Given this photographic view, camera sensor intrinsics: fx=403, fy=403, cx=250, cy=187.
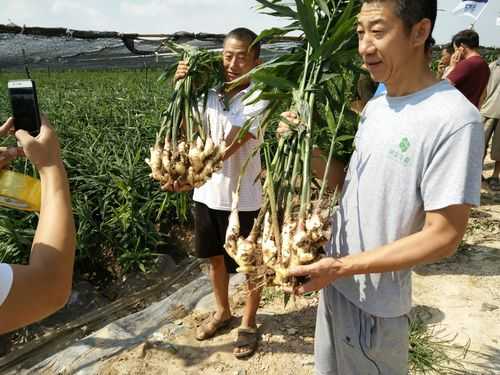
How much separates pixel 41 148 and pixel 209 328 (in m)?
1.49

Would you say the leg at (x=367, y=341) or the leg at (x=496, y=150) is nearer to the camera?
the leg at (x=367, y=341)

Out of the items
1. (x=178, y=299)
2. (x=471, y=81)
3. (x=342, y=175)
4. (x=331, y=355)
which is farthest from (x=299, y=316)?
(x=471, y=81)

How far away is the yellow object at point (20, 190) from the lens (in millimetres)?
919

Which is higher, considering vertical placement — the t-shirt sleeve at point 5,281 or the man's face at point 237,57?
the man's face at point 237,57

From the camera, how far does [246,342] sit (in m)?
1.97

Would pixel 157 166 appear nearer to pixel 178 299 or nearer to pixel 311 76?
pixel 311 76

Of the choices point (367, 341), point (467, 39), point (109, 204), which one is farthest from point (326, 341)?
point (467, 39)

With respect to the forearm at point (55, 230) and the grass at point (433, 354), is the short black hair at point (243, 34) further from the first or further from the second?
the grass at point (433, 354)

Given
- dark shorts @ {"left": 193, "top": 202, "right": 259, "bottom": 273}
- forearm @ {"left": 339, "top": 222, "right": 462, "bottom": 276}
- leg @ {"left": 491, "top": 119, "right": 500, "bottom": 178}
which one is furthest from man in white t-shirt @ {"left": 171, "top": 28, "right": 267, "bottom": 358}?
leg @ {"left": 491, "top": 119, "right": 500, "bottom": 178}

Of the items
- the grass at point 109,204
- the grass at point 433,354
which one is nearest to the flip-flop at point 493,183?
the grass at point 433,354

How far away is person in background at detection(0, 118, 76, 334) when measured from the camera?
72 centimetres

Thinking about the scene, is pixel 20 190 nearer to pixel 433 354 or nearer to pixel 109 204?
pixel 433 354

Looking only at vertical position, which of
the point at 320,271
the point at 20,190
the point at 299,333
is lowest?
the point at 299,333

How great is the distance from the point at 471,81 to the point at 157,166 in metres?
2.35
